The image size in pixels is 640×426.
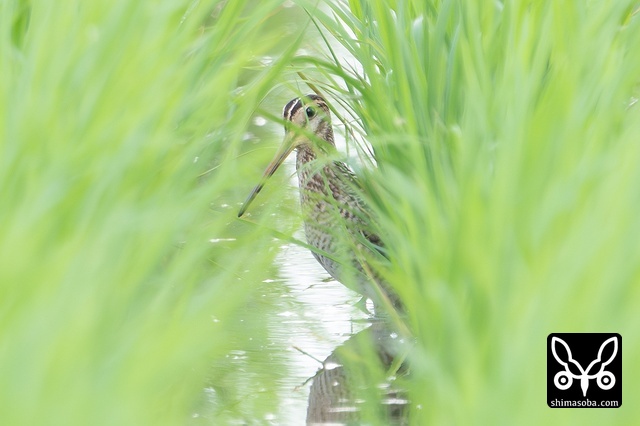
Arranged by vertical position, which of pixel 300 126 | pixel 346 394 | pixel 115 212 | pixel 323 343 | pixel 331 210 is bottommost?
pixel 346 394

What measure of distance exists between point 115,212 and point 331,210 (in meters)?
1.45

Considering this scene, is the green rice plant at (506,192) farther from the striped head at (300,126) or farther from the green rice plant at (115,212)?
the striped head at (300,126)

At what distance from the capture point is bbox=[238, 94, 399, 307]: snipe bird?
3.49 meters

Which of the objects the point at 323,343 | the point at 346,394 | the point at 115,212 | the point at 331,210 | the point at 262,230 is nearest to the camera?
the point at 115,212

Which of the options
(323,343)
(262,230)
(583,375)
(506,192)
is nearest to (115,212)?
(262,230)

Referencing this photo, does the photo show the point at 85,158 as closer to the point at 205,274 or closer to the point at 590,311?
the point at 205,274

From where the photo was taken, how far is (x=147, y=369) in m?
1.93

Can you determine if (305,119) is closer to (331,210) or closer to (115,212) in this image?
(331,210)

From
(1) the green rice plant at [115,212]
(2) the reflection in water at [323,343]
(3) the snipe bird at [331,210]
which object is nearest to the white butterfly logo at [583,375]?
(2) the reflection in water at [323,343]

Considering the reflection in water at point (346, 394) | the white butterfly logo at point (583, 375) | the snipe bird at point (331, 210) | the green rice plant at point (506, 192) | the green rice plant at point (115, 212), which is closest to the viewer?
the green rice plant at point (115, 212)

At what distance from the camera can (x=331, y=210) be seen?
371 centimetres

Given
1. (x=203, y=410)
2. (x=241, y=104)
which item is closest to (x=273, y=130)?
(x=241, y=104)

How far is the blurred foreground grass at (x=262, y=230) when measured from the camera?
1.94 m

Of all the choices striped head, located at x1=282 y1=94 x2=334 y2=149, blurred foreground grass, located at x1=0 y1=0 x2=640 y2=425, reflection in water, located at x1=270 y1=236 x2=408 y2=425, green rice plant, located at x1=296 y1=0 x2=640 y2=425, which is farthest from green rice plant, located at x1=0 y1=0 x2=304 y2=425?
striped head, located at x1=282 y1=94 x2=334 y2=149
